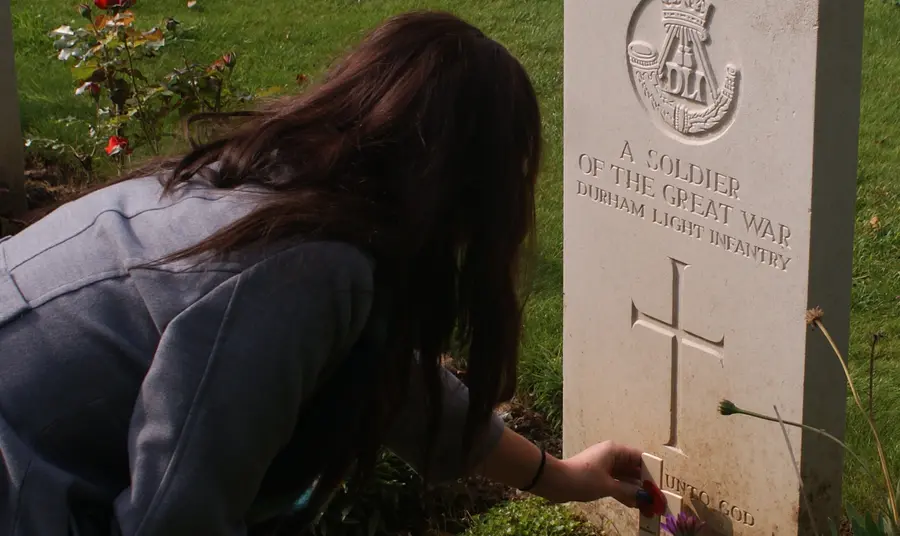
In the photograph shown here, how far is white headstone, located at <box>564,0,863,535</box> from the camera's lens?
2.52 meters

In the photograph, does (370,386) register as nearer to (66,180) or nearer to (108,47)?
(108,47)

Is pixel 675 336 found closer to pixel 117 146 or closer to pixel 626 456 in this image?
pixel 626 456

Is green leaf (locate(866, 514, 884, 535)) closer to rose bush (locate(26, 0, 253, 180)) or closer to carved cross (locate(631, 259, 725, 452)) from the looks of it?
carved cross (locate(631, 259, 725, 452))

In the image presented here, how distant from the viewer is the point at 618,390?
3227mm

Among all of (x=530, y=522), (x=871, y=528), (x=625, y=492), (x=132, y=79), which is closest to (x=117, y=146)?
(x=132, y=79)

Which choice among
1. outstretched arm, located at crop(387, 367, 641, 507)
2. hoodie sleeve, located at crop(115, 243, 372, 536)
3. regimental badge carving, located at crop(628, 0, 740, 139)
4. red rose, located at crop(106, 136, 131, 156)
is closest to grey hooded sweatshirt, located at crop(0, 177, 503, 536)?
hoodie sleeve, located at crop(115, 243, 372, 536)

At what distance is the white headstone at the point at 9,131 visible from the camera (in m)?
5.02

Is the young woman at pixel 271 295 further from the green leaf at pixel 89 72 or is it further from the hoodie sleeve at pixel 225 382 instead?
the green leaf at pixel 89 72

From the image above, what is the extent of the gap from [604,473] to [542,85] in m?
A: 3.71

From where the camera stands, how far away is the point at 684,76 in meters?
2.79

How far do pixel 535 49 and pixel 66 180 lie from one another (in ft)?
8.32

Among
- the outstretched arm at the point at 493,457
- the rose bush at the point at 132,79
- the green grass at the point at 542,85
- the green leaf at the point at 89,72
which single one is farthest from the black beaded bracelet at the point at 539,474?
the green leaf at the point at 89,72

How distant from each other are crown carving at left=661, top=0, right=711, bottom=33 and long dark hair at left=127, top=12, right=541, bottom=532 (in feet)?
3.21

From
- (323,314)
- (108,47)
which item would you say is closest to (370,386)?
(323,314)
